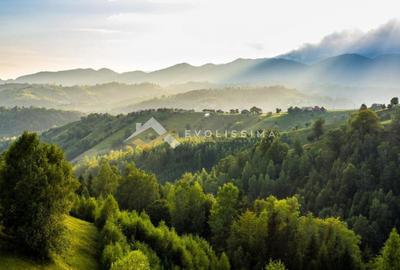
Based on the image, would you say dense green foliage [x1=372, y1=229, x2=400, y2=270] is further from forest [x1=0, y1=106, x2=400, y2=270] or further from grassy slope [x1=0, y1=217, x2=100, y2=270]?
grassy slope [x1=0, y1=217, x2=100, y2=270]

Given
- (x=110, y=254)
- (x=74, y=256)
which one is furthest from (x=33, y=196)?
(x=110, y=254)

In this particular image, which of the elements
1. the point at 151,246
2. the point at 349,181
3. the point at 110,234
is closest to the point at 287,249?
the point at 151,246

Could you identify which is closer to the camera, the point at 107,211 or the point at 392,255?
the point at 392,255

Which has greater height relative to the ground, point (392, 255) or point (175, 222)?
point (175, 222)

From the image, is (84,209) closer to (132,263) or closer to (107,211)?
(107,211)

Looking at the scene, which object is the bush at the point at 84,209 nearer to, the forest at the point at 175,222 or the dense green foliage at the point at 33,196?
the forest at the point at 175,222

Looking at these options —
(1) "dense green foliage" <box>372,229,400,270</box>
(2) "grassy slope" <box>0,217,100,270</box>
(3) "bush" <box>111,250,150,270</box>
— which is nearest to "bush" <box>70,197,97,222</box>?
(2) "grassy slope" <box>0,217,100,270</box>

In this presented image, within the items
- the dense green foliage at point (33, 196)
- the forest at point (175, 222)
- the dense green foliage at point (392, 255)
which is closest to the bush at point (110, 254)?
the forest at point (175, 222)
